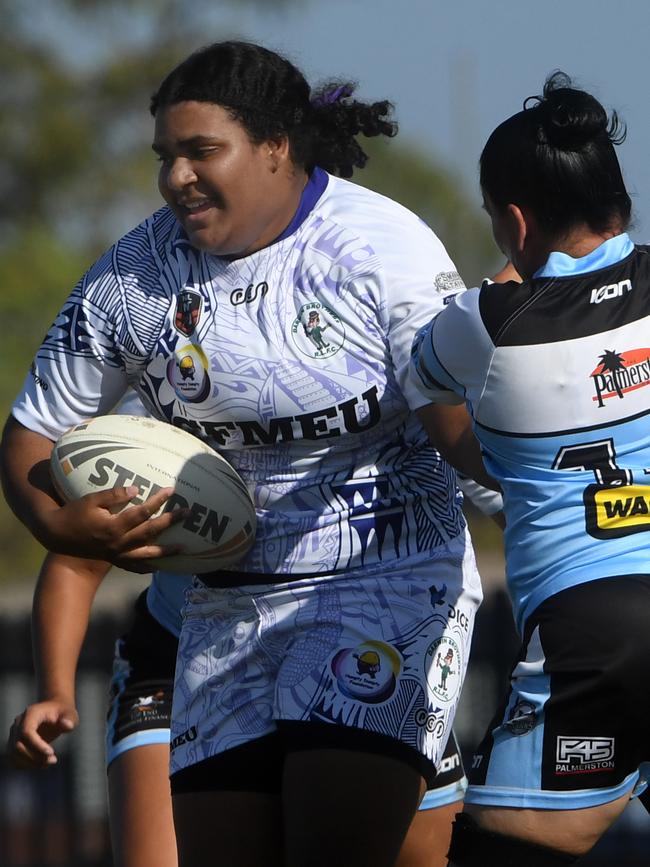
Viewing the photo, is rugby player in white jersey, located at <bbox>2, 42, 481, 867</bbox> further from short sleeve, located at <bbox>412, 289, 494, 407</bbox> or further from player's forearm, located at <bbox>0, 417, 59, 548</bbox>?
short sleeve, located at <bbox>412, 289, 494, 407</bbox>

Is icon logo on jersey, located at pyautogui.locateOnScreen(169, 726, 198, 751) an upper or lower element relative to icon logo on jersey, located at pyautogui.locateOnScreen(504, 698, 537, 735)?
lower

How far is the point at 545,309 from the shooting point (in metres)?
3.28

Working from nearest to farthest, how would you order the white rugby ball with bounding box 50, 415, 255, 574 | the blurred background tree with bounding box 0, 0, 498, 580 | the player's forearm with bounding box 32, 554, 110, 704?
the white rugby ball with bounding box 50, 415, 255, 574
the player's forearm with bounding box 32, 554, 110, 704
the blurred background tree with bounding box 0, 0, 498, 580

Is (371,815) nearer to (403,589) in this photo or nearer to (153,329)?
(403,589)

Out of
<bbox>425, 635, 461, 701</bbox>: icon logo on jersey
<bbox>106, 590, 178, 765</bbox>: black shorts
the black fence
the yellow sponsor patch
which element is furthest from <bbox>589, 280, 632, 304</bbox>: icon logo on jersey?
the black fence

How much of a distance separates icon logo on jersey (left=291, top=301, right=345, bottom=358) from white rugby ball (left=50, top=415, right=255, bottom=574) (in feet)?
1.24

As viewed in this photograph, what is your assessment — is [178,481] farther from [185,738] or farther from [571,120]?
[571,120]

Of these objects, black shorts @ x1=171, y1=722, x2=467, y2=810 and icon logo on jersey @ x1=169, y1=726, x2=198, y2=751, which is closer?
black shorts @ x1=171, y1=722, x2=467, y2=810

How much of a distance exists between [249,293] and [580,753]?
137 cm

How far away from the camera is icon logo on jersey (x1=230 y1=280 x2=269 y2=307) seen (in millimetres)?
3738

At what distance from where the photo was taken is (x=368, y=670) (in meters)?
3.60

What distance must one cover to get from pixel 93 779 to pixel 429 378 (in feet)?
20.9

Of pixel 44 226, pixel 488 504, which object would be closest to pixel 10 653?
pixel 488 504

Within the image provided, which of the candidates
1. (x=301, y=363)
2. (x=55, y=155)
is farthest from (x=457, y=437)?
(x=55, y=155)
